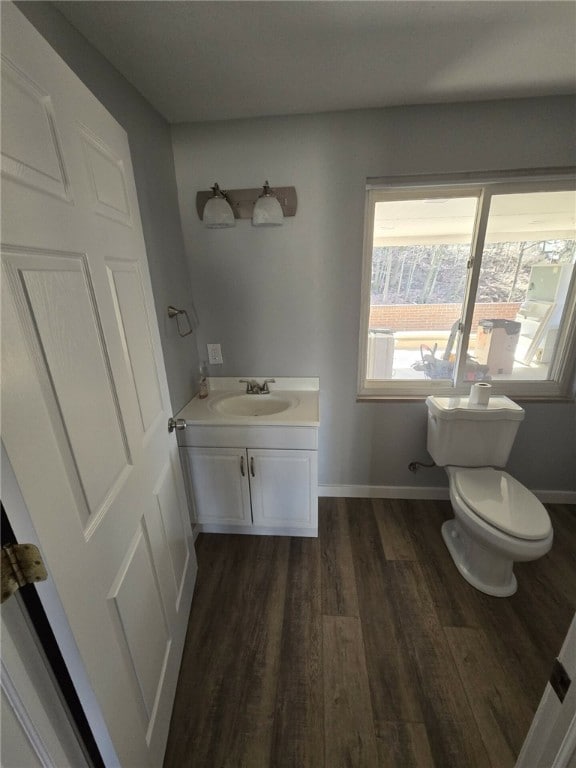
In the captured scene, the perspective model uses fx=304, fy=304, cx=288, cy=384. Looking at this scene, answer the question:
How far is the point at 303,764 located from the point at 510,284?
7.29ft

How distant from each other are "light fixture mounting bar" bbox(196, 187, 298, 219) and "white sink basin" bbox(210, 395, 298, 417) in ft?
3.27

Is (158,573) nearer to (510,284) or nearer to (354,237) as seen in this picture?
(354,237)

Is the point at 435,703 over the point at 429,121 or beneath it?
beneath

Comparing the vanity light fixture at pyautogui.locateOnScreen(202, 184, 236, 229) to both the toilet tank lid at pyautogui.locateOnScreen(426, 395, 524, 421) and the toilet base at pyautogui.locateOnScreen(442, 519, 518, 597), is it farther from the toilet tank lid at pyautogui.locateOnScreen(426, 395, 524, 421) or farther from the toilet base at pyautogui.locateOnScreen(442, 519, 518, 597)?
the toilet base at pyautogui.locateOnScreen(442, 519, 518, 597)

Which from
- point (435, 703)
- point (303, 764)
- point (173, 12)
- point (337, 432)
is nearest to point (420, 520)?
point (337, 432)

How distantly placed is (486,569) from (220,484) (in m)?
1.36

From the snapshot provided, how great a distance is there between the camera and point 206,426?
1535mm

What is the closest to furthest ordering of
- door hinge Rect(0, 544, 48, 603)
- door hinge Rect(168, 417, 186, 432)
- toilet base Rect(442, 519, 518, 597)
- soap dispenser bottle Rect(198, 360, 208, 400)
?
door hinge Rect(0, 544, 48, 603)
door hinge Rect(168, 417, 186, 432)
toilet base Rect(442, 519, 518, 597)
soap dispenser bottle Rect(198, 360, 208, 400)

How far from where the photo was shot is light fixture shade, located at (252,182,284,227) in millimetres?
1475

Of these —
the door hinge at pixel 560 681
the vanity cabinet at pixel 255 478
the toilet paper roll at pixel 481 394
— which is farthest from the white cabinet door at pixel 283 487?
the door hinge at pixel 560 681

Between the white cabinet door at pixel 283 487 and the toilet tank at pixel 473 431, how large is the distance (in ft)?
2.36

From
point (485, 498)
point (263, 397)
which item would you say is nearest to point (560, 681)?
point (485, 498)

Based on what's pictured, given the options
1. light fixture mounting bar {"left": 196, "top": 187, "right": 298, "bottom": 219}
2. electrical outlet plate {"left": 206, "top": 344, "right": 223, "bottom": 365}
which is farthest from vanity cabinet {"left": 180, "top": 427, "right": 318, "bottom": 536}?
light fixture mounting bar {"left": 196, "top": 187, "right": 298, "bottom": 219}

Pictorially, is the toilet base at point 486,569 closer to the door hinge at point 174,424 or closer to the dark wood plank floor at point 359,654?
the dark wood plank floor at point 359,654
